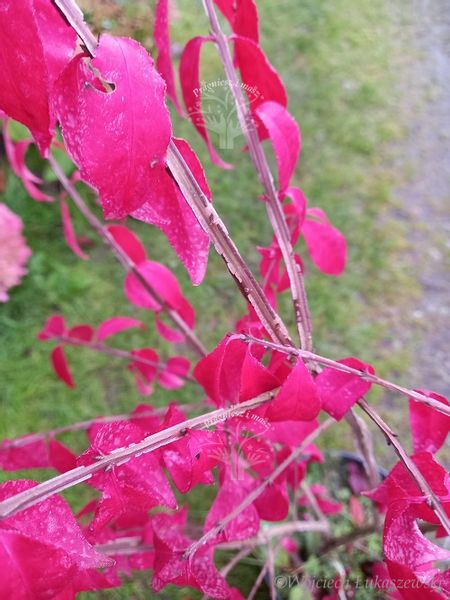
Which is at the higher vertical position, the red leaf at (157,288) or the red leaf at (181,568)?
the red leaf at (157,288)

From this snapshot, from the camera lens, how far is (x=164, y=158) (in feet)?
1.51

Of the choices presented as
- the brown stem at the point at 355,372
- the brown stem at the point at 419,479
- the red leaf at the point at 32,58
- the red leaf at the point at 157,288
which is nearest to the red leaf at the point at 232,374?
the brown stem at the point at 355,372

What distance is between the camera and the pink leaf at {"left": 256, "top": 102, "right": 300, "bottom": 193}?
0.63m

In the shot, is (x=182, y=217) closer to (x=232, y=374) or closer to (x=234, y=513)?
(x=232, y=374)

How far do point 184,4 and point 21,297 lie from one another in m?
1.71

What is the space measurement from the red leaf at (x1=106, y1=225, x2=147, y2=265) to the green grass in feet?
2.87

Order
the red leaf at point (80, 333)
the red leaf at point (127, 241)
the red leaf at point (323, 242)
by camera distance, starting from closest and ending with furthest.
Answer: the red leaf at point (323, 242) → the red leaf at point (127, 241) → the red leaf at point (80, 333)

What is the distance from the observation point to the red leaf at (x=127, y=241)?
37.9 inches

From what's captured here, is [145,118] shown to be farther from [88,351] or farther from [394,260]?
[394,260]

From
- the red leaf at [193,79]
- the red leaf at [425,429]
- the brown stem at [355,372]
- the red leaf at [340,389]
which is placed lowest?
the red leaf at [425,429]

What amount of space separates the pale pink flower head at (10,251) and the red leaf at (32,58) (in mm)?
1459

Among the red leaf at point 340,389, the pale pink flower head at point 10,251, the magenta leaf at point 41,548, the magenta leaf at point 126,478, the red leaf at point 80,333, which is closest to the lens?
the magenta leaf at point 41,548

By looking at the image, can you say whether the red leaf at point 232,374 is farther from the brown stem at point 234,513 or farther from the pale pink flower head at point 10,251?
the pale pink flower head at point 10,251

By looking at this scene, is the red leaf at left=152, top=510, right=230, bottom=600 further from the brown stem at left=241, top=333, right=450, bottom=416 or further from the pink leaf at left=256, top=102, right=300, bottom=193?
the pink leaf at left=256, top=102, right=300, bottom=193
